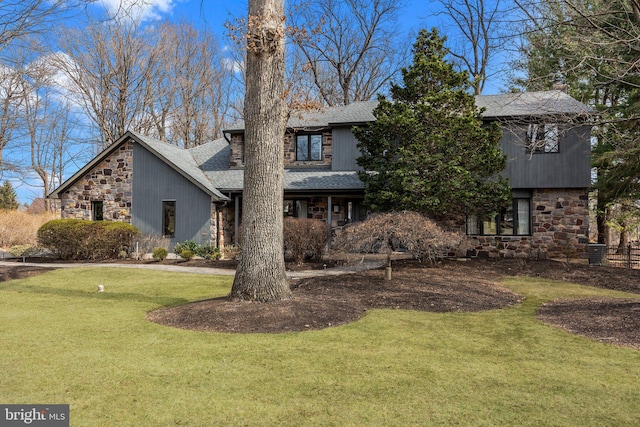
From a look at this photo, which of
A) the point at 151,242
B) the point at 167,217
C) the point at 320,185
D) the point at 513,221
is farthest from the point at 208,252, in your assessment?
the point at 513,221

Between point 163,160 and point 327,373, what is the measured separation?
14315 mm

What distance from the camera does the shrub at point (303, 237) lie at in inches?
516

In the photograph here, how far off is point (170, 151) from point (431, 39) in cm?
1183

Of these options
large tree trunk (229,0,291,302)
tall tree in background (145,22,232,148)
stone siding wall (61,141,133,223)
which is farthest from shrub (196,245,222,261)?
tall tree in background (145,22,232,148)

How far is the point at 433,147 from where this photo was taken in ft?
40.3

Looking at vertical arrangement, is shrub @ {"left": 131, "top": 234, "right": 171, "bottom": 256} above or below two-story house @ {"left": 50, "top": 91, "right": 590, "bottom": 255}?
below

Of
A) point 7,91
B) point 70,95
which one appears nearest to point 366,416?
point 7,91

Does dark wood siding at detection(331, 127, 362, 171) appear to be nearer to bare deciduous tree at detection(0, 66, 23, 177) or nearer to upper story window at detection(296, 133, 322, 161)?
upper story window at detection(296, 133, 322, 161)

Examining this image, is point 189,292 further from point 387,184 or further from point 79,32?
point 79,32

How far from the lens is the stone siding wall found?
1658 cm

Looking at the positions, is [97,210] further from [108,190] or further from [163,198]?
[163,198]

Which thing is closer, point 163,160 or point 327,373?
point 327,373

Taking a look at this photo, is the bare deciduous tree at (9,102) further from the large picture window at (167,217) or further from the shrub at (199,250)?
the shrub at (199,250)
